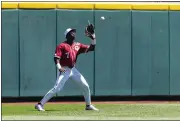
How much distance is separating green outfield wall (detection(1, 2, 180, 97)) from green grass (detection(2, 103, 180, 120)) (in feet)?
3.55

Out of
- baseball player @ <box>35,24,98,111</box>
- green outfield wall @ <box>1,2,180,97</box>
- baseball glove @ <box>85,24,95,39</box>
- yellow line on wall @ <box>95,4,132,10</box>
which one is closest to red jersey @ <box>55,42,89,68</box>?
baseball player @ <box>35,24,98,111</box>

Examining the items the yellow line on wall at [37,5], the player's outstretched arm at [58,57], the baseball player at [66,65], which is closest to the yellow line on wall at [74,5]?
the yellow line on wall at [37,5]

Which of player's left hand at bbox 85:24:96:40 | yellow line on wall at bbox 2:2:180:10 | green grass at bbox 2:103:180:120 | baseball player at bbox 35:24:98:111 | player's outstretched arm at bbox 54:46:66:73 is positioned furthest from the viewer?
yellow line on wall at bbox 2:2:180:10

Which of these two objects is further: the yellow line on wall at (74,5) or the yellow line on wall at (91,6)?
the yellow line on wall at (74,5)

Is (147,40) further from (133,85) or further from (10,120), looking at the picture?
(10,120)

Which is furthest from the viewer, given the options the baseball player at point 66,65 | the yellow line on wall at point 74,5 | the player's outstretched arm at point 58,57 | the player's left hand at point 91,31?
the yellow line on wall at point 74,5

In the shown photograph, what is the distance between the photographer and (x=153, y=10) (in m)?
14.6

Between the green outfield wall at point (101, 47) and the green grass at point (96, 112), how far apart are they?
1081mm

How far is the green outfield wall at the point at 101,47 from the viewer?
1434cm

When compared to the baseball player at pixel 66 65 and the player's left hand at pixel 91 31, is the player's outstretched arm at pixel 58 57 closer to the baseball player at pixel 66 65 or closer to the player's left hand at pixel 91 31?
the baseball player at pixel 66 65

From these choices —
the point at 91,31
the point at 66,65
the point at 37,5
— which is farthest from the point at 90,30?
the point at 37,5

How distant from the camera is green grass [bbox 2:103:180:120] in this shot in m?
10.8

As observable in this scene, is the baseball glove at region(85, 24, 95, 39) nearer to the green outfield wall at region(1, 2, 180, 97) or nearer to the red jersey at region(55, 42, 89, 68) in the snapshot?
the red jersey at region(55, 42, 89, 68)

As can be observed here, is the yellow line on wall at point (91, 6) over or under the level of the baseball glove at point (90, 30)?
over
